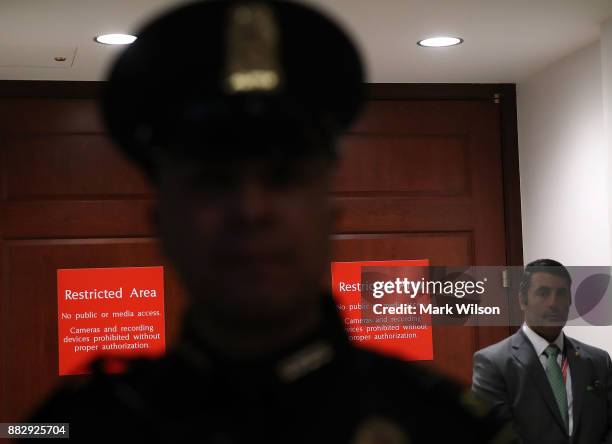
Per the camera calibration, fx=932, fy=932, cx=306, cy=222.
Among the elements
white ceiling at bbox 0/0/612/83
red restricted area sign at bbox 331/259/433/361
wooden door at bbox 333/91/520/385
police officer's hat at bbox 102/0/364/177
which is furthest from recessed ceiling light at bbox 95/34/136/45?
police officer's hat at bbox 102/0/364/177

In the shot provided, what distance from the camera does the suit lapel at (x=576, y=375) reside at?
272cm

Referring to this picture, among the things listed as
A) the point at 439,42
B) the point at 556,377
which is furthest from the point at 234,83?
the point at 439,42

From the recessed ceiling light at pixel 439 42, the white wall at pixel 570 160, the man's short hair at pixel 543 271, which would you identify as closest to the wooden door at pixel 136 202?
the white wall at pixel 570 160

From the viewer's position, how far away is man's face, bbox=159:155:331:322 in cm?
53

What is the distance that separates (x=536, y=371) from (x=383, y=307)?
3.83 ft

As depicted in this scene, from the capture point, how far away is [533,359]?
270 cm

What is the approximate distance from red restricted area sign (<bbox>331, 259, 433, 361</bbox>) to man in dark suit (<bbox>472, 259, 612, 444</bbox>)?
3.06 ft

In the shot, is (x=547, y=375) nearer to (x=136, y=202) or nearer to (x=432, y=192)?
(x=432, y=192)

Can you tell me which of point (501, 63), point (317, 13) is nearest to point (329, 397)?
point (317, 13)

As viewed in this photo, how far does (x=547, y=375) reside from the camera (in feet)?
9.02

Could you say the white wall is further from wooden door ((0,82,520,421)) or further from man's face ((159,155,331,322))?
man's face ((159,155,331,322))

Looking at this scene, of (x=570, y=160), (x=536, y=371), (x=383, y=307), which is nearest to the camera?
(x=536, y=371)

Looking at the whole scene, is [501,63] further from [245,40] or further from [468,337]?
[245,40]

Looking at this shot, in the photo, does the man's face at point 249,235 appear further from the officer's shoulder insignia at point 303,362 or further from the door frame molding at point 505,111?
the door frame molding at point 505,111
